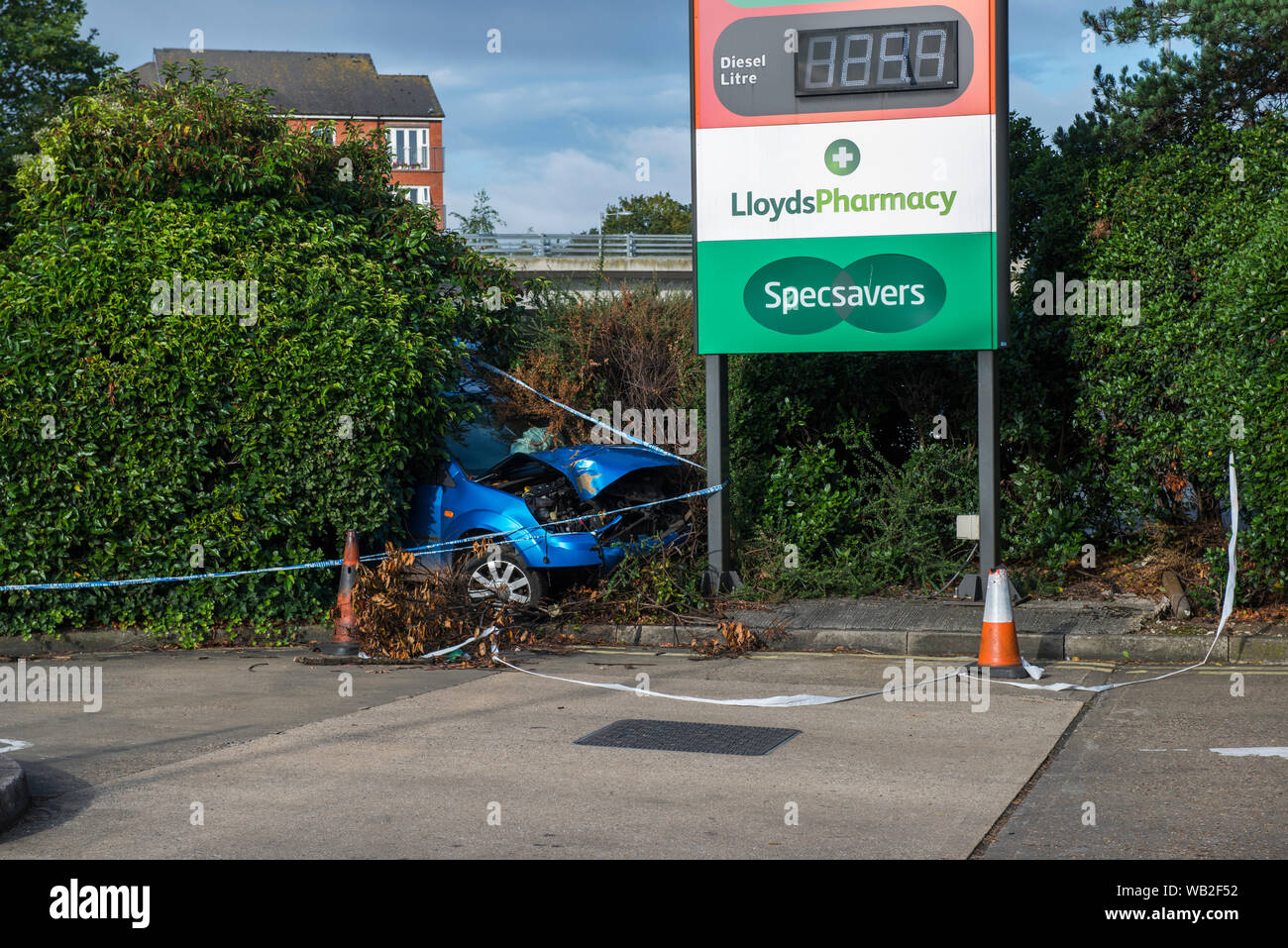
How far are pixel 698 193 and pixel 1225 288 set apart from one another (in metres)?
4.24

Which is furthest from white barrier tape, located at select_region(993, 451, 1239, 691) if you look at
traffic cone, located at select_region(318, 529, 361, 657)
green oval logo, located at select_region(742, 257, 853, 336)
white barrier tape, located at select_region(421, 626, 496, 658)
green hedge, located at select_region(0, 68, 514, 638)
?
green hedge, located at select_region(0, 68, 514, 638)

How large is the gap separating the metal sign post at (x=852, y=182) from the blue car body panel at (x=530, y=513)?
889 mm

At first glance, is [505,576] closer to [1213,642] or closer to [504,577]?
[504,577]

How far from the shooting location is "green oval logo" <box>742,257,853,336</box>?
10752 mm

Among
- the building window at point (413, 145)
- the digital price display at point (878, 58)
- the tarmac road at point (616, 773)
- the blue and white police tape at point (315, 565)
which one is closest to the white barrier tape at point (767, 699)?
the tarmac road at point (616, 773)

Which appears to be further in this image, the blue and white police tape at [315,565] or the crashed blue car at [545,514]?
the crashed blue car at [545,514]

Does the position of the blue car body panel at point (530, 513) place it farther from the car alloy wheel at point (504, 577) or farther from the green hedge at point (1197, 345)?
the green hedge at point (1197, 345)

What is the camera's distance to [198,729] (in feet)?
23.1

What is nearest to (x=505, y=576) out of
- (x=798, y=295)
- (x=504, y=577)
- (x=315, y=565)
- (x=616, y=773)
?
(x=504, y=577)

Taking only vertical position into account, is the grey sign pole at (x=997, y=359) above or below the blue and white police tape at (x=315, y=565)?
above

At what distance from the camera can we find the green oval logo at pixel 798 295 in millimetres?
10752

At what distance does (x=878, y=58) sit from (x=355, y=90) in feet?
246
